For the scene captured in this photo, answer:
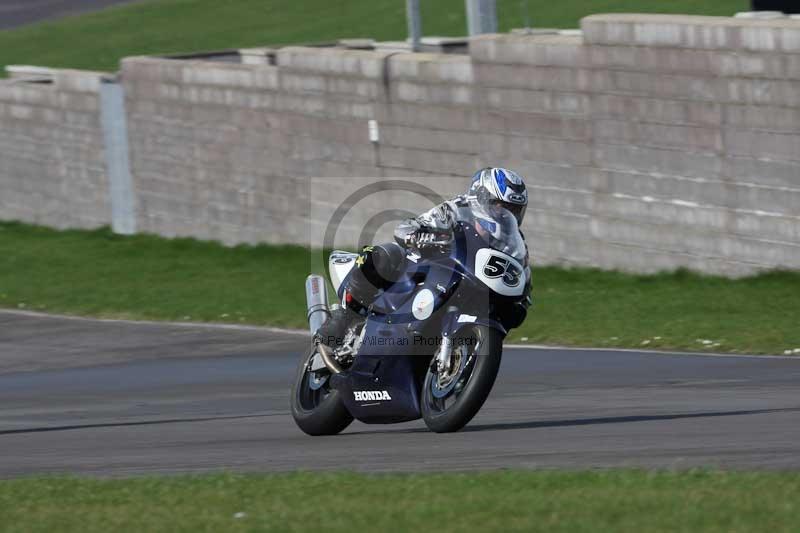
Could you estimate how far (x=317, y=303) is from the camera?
10.8 metres

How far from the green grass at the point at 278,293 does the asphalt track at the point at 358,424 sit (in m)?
1.13

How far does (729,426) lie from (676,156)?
406 inches

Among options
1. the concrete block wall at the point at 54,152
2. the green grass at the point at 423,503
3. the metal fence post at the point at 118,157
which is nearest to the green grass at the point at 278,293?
the metal fence post at the point at 118,157

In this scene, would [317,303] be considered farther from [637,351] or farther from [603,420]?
[637,351]

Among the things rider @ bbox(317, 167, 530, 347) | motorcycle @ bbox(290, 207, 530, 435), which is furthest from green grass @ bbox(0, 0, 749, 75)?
motorcycle @ bbox(290, 207, 530, 435)

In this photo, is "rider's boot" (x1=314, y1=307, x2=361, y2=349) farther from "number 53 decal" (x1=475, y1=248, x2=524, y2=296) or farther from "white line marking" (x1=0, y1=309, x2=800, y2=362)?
"white line marking" (x1=0, y1=309, x2=800, y2=362)

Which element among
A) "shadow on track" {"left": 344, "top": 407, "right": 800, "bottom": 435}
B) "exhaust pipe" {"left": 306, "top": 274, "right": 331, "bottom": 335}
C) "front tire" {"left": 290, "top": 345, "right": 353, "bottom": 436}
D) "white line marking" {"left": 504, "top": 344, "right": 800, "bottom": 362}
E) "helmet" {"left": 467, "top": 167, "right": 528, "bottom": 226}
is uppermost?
"helmet" {"left": 467, "top": 167, "right": 528, "bottom": 226}

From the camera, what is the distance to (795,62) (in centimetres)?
1778

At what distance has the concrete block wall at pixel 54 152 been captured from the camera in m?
30.3

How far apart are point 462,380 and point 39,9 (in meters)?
45.2

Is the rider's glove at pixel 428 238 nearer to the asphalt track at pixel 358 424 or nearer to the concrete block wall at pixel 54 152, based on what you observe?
the asphalt track at pixel 358 424

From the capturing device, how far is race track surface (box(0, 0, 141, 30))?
5094cm

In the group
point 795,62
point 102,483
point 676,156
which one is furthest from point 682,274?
point 102,483

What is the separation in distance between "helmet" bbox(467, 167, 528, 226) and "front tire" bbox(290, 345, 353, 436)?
1575 mm
